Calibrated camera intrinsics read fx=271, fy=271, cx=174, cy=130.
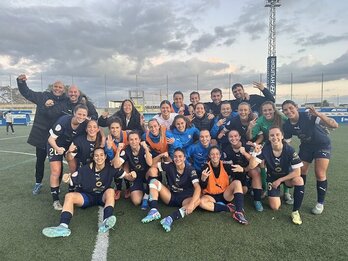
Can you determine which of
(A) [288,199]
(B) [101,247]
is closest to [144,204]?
(B) [101,247]

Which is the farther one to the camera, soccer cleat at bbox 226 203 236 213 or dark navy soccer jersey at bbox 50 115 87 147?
dark navy soccer jersey at bbox 50 115 87 147

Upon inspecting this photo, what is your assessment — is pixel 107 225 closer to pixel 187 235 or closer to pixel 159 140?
pixel 187 235

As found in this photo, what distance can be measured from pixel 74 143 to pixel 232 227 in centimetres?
249

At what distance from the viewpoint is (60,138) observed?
4027mm

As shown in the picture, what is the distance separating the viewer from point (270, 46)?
31438mm

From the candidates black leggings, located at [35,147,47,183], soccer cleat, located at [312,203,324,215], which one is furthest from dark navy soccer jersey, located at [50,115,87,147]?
soccer cleat, located at [312,203,324,215]

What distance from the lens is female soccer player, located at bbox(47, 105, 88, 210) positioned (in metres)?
3.94

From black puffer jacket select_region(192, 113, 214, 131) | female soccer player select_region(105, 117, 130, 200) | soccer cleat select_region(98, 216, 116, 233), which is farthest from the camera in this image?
black puffer jacket select_region(192, 113, 214, 131)

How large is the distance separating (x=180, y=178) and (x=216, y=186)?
53 cm

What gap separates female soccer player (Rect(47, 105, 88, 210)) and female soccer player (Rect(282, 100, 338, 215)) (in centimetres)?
302

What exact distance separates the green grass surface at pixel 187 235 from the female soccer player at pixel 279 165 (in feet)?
0.78

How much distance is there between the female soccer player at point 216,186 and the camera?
3725mm

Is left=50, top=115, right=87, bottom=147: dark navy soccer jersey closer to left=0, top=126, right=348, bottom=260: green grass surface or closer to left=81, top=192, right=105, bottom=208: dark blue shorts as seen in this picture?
left=81, top=192, right=105, bottom=208: dark blue shorts

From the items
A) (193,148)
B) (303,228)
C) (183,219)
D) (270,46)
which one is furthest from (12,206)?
(270,46)
